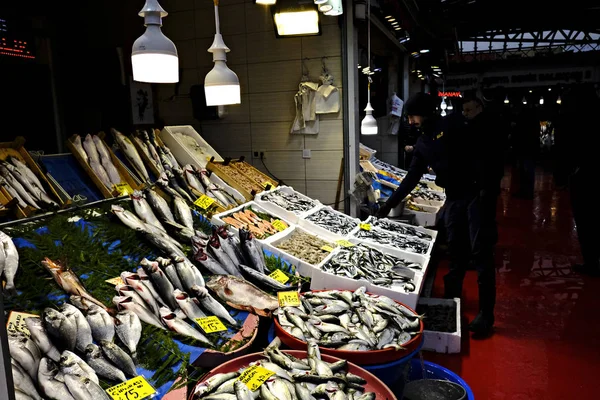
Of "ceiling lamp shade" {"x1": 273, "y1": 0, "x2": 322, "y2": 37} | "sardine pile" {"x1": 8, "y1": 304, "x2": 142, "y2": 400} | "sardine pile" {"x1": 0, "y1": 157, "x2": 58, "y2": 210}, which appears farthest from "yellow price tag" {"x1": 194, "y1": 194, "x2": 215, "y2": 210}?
"ceiling lamp shade" {"x1": 273, "y1": 0, "x2": 322, "y2": 37}

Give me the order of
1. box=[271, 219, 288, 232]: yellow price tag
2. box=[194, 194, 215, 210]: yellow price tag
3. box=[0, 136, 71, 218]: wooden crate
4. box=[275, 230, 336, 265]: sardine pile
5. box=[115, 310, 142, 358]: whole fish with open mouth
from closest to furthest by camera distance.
Answer: box=[115, 310, 142, 358]: whole fish with open mouth < box=[0, 136, 71, 218]: wooden crate < box=[275, 230, 336, 265]: sardine pile < box=[194, 194, 215, 210]: yellow price tag < box=[271, 219, 288, 232]: yellow price tag

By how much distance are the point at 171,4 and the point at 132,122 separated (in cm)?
192

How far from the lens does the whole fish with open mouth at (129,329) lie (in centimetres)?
204

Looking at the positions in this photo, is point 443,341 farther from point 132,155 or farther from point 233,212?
point 132,155

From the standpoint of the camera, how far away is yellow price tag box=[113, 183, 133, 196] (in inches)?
144

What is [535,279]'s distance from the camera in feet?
18.6

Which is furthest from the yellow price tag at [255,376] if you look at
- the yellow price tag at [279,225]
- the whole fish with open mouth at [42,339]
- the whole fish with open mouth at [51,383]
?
the yellow price tag at [279,225]

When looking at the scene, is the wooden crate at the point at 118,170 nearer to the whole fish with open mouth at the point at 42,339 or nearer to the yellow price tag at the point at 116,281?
the yellow price tag at the point at 116,281

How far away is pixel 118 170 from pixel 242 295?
2.02 metres

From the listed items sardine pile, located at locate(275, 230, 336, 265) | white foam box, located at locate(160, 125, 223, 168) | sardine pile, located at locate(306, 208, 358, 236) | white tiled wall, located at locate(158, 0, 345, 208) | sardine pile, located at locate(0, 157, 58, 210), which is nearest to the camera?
→ sardine pile, located at locate(0, 157, 58, 210)

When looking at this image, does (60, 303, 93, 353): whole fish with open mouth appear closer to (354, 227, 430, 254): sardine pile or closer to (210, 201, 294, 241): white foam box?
(210, 201, 294, 241): white foam box

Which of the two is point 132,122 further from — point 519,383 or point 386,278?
point 519,383

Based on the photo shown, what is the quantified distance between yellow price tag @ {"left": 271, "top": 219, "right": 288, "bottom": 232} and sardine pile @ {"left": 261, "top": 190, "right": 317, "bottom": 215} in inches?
12.0

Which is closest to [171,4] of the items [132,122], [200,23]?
[200,23]
